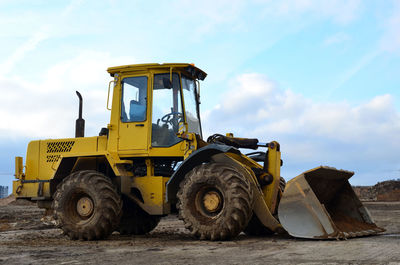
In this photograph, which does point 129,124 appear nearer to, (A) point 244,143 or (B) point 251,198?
(A) point 244,143

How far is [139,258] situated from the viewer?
6086 millimetres

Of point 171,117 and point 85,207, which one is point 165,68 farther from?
point 85,207

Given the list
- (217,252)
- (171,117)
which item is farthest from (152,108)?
(217,252)

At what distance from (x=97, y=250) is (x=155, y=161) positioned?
2.48 meters

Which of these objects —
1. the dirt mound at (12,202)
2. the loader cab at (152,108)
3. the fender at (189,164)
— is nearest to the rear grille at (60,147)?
the loader cab at (152,108)

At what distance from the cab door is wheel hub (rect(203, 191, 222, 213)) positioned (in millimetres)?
1754

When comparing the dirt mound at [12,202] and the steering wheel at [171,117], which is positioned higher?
the steering wheel at [171,117]

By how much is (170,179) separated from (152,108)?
59.3 inches

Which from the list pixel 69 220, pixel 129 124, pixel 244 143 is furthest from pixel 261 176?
pixel 69 220

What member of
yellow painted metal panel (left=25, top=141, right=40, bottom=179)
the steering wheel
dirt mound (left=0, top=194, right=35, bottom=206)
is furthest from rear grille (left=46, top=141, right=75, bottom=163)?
dirt mound (left=0, top=194, right=35, bottom=206)

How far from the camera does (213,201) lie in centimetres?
781

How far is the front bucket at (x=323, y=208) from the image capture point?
732cm

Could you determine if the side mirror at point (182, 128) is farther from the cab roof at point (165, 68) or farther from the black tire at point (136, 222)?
the black tire at point (136, 222)

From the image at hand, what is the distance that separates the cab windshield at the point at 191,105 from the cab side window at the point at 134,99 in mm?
767
